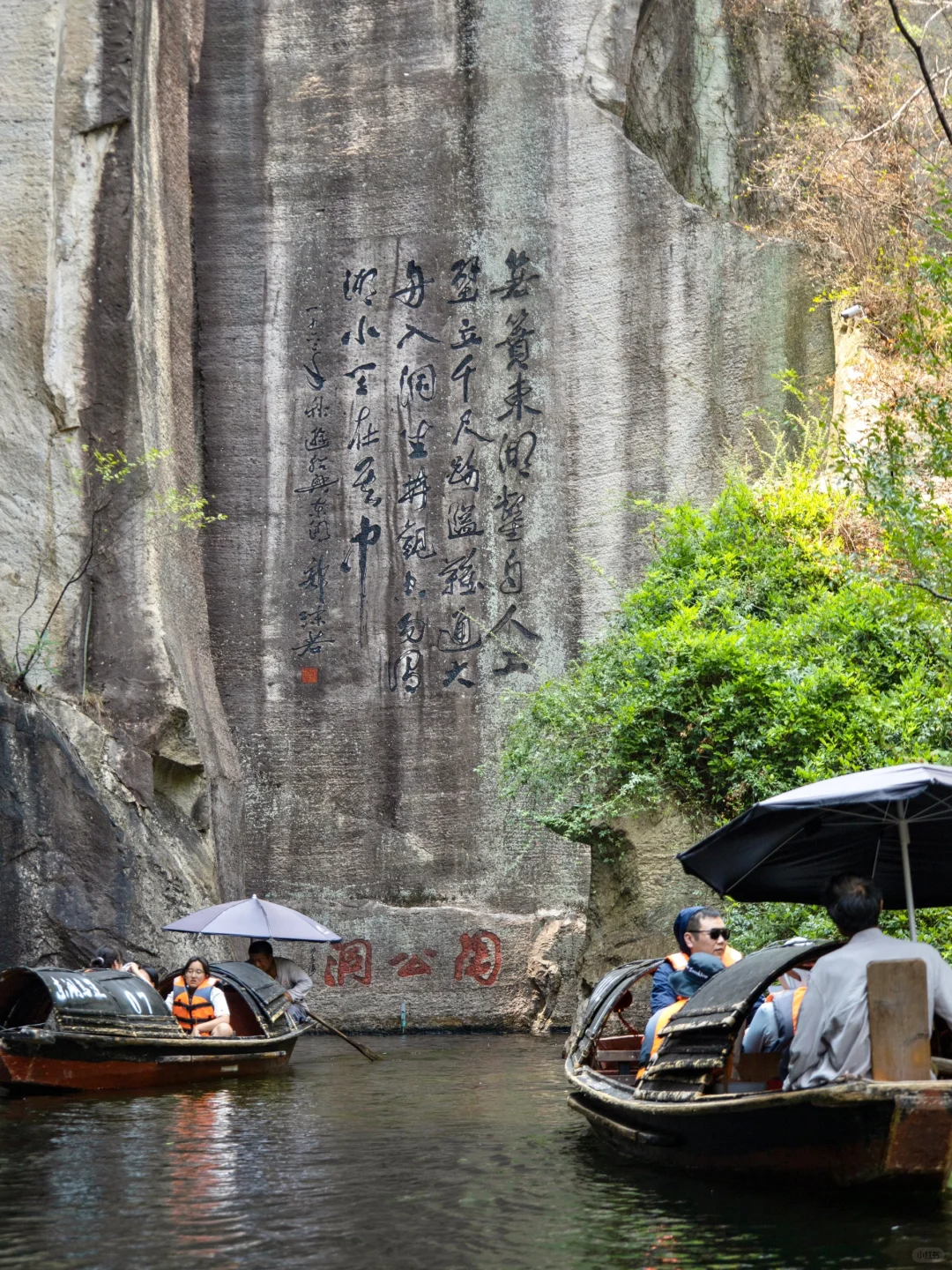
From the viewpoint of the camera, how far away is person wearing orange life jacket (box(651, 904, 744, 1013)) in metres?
6.90

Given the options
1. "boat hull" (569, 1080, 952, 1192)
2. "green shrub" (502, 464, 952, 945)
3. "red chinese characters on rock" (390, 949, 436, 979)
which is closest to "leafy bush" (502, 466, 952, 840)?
"green shrub" (502, 464, 952, 945)

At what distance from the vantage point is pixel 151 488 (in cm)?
1462

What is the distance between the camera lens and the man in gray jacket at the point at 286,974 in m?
12.2

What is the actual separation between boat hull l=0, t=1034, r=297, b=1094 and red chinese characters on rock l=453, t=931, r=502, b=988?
3827 mm

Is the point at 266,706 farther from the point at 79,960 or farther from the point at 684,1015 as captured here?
the point at 684,1015

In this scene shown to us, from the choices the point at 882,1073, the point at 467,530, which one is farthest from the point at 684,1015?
the point at 467,530

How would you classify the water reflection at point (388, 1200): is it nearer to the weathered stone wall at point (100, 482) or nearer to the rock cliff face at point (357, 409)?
the weathered stone wall at point (100, 482)

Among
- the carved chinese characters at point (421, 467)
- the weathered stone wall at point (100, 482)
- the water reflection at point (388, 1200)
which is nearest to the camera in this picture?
the water reflection at point (388, 1200)

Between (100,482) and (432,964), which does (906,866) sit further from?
(100,482)

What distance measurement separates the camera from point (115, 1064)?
988cm

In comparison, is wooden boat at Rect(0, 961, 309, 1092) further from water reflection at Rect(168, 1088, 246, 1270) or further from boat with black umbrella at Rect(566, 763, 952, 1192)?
boat with black umbrella at Rect(566, 763, 952, 1192)

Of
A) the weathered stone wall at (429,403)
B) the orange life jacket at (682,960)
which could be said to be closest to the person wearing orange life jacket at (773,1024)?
the orange life jacket at (682,960)

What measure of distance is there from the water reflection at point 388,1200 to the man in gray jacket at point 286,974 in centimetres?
307

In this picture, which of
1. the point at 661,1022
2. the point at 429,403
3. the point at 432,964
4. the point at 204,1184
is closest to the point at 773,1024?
the point at 661,1022
